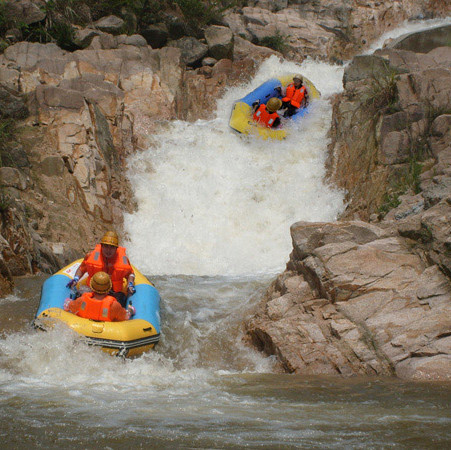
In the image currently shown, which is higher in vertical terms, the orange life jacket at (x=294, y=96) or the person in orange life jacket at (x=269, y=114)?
the orange life jacket at (x=294, y=96)

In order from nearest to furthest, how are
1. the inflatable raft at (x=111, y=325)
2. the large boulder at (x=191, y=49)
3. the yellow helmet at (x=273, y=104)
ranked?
the inflatable raft at (x=111, y=325) < the yellow helmet at (x=273, y=104) < the large boulder at (x=191, y=49)

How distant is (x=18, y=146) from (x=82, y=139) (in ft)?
3.43

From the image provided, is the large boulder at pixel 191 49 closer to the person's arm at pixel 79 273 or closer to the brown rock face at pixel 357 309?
the person's arm at pixel 79 273

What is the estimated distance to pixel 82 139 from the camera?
9.64 m

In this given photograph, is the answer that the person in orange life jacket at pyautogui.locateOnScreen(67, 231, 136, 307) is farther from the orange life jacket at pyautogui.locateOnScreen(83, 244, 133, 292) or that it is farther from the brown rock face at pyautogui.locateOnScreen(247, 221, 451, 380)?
the brown rock face at pyautogui.locateOnScreen(247, 221, 451, 380)

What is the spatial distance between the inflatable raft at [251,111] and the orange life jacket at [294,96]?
0.21 metres

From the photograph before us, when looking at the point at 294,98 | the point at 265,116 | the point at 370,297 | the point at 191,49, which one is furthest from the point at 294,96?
the point at 370,297

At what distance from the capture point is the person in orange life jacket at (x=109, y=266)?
6.21 m

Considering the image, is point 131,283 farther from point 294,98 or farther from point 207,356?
point 294,98

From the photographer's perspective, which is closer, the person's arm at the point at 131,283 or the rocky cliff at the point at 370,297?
the rocky cliff at the point at 370,297

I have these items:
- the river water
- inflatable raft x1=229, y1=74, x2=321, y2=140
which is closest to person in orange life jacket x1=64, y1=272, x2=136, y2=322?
the river water

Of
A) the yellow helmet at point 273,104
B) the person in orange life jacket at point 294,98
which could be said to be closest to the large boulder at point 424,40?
the person in orange life jacket at point 294,98

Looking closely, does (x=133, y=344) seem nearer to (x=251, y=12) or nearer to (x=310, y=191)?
(x=310, y=191)

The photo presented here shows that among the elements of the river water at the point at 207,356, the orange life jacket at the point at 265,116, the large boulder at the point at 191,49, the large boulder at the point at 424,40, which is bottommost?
the river water at the point at 207,356
